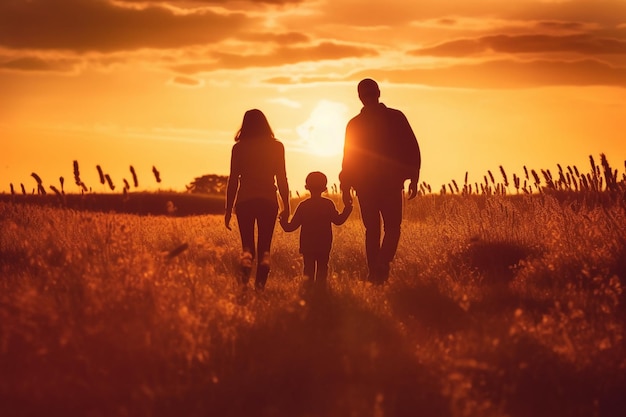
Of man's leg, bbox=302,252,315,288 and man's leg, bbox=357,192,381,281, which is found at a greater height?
man's leg, bbox=357,192,381,281

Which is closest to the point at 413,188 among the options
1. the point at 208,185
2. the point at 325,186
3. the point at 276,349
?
the point at 325,186

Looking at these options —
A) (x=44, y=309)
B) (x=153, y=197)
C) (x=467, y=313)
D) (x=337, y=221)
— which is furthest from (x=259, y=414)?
(x=153, y=197)

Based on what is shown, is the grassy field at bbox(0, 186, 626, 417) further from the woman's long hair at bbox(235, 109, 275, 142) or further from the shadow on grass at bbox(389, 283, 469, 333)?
the woman's long hair at bbox(235, 109, 275, 142)

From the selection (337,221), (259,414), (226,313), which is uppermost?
(337,221)

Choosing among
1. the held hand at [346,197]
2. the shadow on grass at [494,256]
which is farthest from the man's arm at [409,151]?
the shadow on grass at [494,256]

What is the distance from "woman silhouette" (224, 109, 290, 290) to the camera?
10.4 meters

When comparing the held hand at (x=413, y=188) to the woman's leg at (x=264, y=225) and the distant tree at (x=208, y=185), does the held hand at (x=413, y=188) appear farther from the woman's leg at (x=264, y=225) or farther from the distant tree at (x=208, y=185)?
the distant tree at (x=208, y=185)

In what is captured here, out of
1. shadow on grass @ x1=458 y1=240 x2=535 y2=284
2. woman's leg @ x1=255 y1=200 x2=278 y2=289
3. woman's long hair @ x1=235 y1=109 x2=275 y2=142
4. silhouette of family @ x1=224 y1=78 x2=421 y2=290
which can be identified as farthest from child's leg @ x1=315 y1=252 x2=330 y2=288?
shadow on grass @ x1=458 y1=240 x2=535 y2=284

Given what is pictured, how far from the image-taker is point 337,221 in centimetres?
1057

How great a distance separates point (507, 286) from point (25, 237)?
6685 millimetres

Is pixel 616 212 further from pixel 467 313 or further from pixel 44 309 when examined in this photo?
pixel 44 309

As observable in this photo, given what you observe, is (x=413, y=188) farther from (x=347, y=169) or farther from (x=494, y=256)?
(x=494, y=256)

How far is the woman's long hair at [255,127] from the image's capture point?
34.4 ft

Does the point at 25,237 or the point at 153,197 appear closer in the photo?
the point at 25,237
